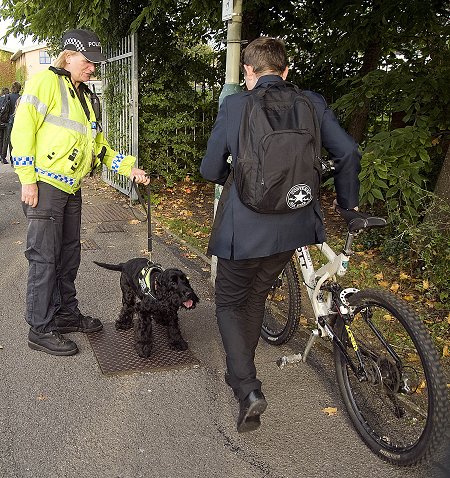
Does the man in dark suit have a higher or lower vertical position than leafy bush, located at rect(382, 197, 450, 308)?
higher

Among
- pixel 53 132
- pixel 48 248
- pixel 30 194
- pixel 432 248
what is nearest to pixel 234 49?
pixel 53 132

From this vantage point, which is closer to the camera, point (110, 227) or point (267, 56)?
point (267, 56)

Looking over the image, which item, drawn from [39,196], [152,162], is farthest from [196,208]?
[39,196]

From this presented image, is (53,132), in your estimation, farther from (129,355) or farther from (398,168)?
(398,168)

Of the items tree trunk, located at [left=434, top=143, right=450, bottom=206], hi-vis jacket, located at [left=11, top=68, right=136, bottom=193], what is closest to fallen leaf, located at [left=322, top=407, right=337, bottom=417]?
hi-vis jacket, located at [left=11, top=68, right=136, bottom=193]

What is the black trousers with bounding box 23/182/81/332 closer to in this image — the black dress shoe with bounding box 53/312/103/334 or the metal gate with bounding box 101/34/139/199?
the black dress shoe with bounding box 53/312/103/334

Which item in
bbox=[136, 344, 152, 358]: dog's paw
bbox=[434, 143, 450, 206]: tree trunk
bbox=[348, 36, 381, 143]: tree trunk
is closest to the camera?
bbox=[136, 344, 152, 358]: dog's paw

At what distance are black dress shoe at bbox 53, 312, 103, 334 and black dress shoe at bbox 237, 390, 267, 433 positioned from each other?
1.78 metres

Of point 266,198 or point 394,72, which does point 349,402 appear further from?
point 394,72

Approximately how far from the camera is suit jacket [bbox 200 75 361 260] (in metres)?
2.68

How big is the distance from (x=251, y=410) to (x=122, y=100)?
25.1 feet

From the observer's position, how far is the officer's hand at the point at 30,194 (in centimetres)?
350

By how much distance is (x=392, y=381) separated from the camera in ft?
9.16

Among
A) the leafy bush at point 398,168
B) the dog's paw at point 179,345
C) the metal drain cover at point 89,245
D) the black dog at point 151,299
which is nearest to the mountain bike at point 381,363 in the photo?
the black dog at point 151,299
